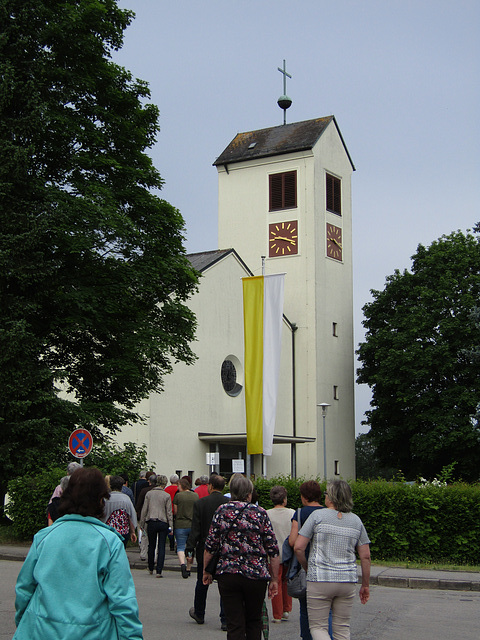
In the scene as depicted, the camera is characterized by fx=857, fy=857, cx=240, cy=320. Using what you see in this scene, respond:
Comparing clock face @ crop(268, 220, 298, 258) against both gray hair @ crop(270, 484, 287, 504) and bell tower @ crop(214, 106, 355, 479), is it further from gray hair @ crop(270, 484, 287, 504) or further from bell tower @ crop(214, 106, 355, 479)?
gray hair @ crop(270, 484, 287, 504)

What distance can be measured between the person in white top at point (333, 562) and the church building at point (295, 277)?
30413mm

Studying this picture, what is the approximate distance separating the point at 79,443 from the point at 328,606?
518 inches

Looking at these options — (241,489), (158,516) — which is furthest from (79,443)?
(241,489)

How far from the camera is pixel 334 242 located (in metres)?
46.9

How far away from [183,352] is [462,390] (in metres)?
19.8

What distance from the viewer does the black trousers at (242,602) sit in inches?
261

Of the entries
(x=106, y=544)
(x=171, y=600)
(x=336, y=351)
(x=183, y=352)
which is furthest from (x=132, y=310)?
(x=336, y=351)

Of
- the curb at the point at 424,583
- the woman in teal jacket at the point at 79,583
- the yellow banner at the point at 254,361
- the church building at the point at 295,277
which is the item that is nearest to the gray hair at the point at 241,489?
the woman in teal jacket at the point at 79,583

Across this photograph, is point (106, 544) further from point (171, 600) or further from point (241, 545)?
point (171, 600)

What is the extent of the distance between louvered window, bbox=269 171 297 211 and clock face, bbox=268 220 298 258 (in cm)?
97

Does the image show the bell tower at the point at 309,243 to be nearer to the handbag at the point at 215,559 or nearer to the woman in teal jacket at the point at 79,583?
the handbag at the point at 215,559

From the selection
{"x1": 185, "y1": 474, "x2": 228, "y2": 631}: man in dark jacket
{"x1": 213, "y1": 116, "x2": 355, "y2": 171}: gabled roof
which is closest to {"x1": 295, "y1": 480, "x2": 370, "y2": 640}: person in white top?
{"x1": 185, "y1": 474, "x2": 228, "y2": 631}: man in dark jacket

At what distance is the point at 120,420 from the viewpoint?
75.9 feet

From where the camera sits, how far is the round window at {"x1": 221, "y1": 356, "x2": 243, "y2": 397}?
37.7m
